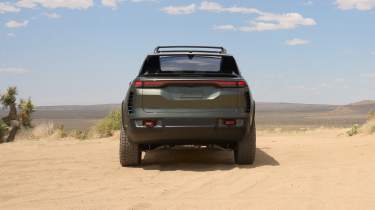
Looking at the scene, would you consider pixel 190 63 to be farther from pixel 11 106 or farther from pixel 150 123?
pixel 11 106

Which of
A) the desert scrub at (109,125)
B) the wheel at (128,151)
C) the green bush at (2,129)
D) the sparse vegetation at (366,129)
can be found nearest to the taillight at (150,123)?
the wheel at (128,151)

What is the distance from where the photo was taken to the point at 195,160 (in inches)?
326

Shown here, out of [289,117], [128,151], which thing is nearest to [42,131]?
[128,151]

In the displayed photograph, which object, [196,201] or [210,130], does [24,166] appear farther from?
[196,201]

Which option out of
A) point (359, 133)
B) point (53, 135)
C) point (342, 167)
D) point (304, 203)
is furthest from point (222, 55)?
point (53, 135)

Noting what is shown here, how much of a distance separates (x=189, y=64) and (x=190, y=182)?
2.34 metres

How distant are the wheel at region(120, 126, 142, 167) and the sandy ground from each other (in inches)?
7.7

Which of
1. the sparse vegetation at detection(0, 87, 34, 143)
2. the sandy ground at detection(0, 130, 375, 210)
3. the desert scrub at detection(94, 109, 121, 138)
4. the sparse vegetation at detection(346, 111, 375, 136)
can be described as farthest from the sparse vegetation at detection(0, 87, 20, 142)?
the sparse vegetation at detection(346, 111, 375, 136)

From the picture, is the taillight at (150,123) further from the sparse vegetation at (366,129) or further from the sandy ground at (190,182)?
the sparse vegetation at (366,129)

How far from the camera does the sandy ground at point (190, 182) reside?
4.81 metres

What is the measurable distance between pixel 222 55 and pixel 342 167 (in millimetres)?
2429

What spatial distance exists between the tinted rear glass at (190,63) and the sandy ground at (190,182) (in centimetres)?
149

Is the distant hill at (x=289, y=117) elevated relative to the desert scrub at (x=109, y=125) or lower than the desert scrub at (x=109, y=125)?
lower

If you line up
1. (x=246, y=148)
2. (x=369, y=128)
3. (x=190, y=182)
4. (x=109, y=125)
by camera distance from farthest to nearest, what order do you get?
(x=109, y=125)
(x=369, y=128)
(x=246, y=148)
(x=190, y=182)
